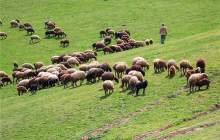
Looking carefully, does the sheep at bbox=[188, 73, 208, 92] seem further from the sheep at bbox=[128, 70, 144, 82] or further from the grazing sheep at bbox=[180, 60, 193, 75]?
the sheep at bbox=[128, 70, 144, 82]

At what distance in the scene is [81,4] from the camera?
77.4 m

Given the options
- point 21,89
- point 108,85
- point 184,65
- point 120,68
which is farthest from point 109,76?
point 21,89

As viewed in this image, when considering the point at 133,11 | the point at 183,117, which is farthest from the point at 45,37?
the point at 183,117

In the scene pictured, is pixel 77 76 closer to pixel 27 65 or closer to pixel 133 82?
pixel 133 82

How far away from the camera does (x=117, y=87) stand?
1561 inches

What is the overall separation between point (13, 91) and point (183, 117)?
19.2 metres

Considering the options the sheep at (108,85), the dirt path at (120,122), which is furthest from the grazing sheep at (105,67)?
the dirt path at (120,122)

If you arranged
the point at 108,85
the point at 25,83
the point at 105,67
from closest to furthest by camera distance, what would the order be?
the point at 108,85 → the point at 105,67 → the point at 25,83

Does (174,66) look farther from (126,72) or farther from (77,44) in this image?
(77,44)

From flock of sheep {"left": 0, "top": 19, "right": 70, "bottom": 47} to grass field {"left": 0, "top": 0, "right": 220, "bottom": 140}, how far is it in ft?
2.67

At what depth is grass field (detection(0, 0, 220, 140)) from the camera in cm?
3297

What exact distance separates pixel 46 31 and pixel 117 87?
2711cm

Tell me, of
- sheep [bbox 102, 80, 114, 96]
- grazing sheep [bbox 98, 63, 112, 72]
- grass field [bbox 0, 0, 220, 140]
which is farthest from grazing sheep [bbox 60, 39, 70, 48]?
sheep [bbox 102, 80, 114, 96]

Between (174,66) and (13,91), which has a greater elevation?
(174,66)
